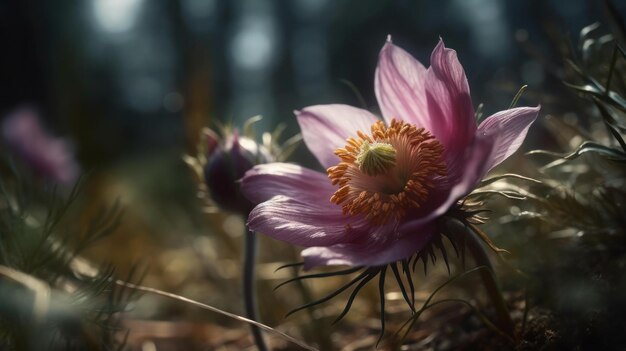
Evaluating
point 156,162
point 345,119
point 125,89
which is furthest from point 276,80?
point 345,119

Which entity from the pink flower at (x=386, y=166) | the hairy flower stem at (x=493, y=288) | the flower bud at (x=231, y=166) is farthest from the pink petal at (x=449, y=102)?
the flower bud at (x=231, y=166)

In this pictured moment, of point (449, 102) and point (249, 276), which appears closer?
point (449, 102)

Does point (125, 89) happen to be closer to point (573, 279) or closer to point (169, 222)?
point (169, 222)

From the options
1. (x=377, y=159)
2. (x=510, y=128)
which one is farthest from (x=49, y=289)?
(x=510, y=128)

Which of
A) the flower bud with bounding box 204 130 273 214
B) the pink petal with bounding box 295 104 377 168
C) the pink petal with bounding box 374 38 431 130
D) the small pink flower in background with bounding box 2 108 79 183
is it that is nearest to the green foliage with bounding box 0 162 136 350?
the flower bud with bounding box 204 130 273 214

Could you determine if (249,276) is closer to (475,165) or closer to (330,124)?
(330,124)

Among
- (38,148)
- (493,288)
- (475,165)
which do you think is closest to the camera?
(475,165)
